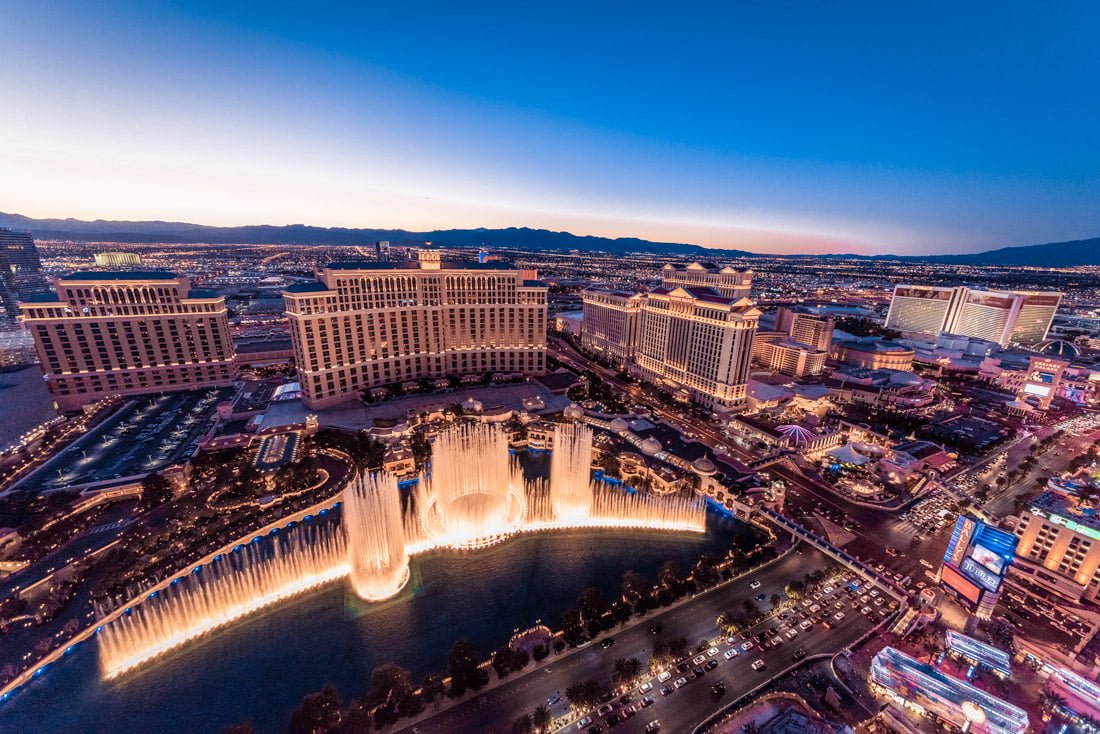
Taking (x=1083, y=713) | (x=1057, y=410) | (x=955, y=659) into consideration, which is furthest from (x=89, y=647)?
(x=1057, y=410)

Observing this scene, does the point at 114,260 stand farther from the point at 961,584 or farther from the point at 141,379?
the point at 961,584

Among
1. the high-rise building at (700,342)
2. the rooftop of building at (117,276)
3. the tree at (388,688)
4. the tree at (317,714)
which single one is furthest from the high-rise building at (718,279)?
the rooftop of building at (117,276)

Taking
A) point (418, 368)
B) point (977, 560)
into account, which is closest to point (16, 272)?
point (418, 368)

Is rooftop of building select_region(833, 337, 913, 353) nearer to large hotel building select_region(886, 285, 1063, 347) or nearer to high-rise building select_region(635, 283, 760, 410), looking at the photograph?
high-rise building select_region(635, 283, 760, 410)

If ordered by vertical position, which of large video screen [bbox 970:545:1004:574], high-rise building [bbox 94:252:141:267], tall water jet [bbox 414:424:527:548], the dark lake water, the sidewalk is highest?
high-rise building [bbox 94:252:141:267]

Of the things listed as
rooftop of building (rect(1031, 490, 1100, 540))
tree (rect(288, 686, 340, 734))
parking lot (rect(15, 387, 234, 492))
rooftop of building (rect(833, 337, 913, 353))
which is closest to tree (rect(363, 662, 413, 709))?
tree (rect(288, 686, 340, 734))

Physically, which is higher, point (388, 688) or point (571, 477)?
point (571, 477)
